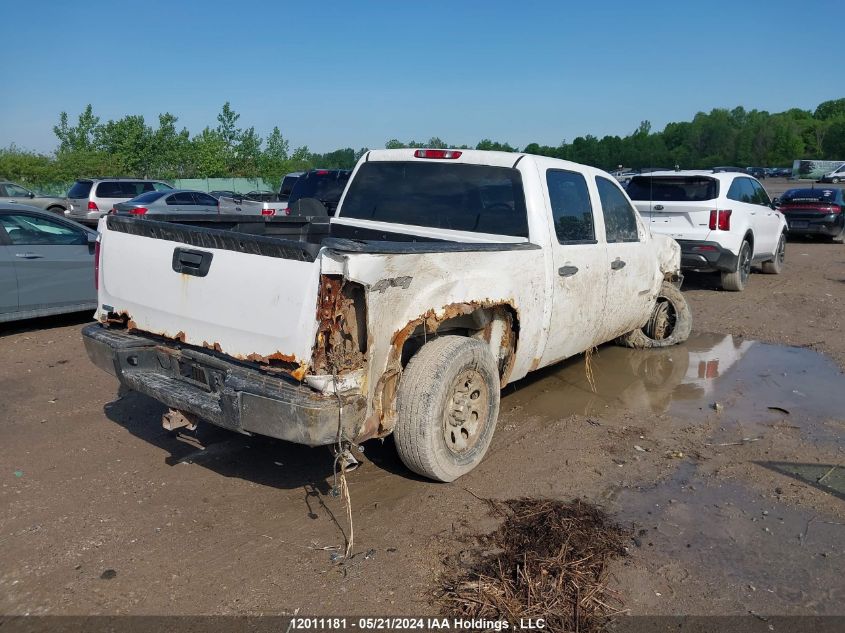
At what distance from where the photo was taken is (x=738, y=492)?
430cm

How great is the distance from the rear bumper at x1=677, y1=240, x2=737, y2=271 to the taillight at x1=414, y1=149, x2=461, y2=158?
674 cm

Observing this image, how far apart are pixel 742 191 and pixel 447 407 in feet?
30.9

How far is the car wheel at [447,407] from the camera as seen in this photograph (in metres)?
3.84

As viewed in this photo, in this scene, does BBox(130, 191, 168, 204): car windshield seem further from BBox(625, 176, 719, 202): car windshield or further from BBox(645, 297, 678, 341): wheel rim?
BBox(645, 297, 678, 341): wheel rim

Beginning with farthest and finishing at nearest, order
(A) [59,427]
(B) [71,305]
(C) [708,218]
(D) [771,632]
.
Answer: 1. (C) [708,218]
2. (B) [71,305]
3. (A) [59,427]
4. (D) [771,632]

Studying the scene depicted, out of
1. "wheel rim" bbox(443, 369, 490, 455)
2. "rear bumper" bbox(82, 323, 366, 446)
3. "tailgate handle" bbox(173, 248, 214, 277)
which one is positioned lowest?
"wheel rim" bbox(443, 369, 490, 455)

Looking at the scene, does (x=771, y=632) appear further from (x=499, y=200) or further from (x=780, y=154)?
(x=780, y=154)

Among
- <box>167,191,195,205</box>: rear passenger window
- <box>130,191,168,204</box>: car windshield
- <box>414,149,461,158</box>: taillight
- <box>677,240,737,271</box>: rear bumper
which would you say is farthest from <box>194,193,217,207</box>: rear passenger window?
<box>414,149,461,158</box>: taillight

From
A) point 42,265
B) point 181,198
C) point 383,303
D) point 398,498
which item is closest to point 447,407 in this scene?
point 398,498

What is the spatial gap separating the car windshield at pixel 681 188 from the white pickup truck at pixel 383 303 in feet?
17.9

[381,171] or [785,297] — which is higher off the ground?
[381,171]

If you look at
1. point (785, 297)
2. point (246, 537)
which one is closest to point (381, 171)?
point (246, 537)

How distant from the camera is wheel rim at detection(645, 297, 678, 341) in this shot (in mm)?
7695

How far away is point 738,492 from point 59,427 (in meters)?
4.84
